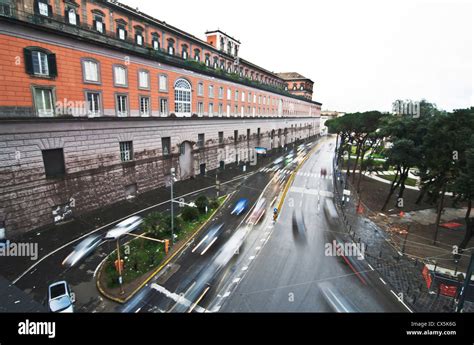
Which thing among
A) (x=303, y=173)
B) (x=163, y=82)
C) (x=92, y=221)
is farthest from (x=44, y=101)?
(x=303, y=173)

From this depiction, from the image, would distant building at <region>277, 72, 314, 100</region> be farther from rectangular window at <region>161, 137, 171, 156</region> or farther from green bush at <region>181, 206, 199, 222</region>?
green bush at <region>181, 206, 199, 222</region>

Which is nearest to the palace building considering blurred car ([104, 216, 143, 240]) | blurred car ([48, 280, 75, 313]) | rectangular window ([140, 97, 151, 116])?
rectangular window ([140, 97, 151, 116])

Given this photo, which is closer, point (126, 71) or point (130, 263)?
point (130, 263)

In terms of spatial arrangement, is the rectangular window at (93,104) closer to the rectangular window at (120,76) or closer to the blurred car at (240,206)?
the rectangular window at (120,76)

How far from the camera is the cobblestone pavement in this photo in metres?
15.5

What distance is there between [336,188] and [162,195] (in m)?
28.6

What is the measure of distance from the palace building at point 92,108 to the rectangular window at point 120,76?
112mm

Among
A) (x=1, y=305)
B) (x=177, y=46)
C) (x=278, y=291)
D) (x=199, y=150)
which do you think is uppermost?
(x=177, y=46)

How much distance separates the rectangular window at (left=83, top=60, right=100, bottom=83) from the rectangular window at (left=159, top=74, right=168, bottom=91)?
8.76 metres

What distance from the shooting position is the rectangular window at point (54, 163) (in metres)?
21.8

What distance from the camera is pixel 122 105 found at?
28219 mm
